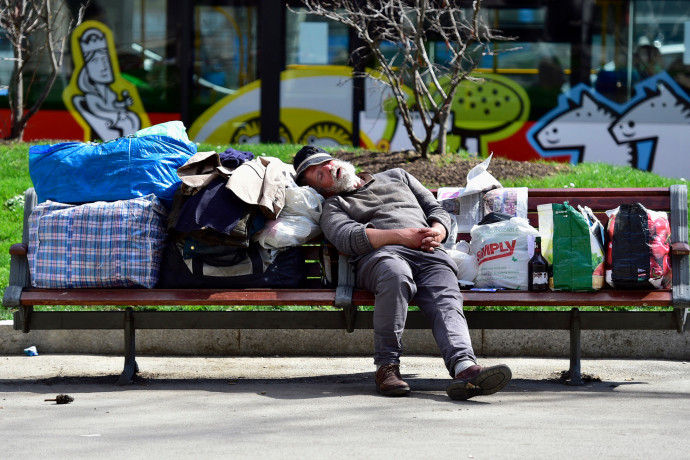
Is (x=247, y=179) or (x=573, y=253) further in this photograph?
(x=247, y=179)

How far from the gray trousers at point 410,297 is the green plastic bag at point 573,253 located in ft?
1.87

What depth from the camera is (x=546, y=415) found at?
176 inches

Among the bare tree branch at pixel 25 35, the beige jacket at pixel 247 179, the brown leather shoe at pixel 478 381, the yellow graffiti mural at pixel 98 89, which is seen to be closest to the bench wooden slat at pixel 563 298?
the brown leather shoe at pixel 478 381

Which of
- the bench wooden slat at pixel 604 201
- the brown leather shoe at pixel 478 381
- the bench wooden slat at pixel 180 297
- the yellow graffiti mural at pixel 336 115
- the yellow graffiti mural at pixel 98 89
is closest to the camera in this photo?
the brown leather shoe at pixel 478 381

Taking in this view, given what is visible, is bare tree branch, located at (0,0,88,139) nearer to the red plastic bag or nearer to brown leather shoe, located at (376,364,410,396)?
brown leather shoe, located at (376,364,410,396)

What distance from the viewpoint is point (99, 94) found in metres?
12.6

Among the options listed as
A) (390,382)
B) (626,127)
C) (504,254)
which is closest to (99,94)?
(626,127)

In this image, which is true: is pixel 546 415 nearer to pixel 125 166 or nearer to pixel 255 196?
pixel 255 196

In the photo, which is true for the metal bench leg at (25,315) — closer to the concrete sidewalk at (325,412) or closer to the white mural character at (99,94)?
the concrete sidewalk at (325,412)

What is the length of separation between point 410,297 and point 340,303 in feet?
1.22

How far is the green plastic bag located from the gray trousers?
570 millimetres

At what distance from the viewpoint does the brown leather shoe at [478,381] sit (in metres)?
4.66

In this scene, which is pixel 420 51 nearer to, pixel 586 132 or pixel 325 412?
pixel 586 132

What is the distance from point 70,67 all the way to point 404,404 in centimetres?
917
